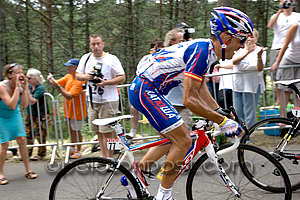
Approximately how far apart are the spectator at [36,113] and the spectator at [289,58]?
179 inches

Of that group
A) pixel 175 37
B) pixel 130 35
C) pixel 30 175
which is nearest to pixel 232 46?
pixel 175 37

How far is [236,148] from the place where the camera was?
123 inches

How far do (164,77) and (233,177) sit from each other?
1.29 meters

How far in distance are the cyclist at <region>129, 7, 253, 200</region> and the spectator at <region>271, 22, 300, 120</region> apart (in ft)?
10.3

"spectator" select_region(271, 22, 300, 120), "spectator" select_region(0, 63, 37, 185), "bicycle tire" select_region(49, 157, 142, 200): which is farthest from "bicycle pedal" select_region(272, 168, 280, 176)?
"spectator" select_region(0, 63, 37, 185)

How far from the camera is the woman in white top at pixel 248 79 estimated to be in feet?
18.9

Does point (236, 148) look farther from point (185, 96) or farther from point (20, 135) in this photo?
point (20, 135)

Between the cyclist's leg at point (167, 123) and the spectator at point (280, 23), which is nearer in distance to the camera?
the cyclist's leg at point (167, 123)

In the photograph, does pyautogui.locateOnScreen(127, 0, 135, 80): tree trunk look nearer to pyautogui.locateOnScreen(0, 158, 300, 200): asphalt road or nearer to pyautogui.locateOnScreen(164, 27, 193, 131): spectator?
pyautogui.locateOnScreen(164, 27, 193, 131): spectator

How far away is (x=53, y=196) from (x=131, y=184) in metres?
0.81

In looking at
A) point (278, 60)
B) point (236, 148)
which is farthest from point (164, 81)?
point (278, 60)

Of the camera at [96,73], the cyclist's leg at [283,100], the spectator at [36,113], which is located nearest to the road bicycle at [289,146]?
the cyclist's leg at [283,100]

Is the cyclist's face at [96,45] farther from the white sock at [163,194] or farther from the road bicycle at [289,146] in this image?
the white sock at [163,194]

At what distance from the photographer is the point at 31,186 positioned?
15.8 ft
